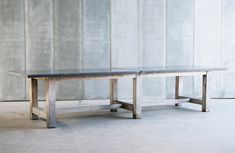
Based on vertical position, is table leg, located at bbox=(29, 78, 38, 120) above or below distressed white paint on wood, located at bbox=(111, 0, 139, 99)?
below

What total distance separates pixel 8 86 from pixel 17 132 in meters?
3.08

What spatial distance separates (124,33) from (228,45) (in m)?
2.32

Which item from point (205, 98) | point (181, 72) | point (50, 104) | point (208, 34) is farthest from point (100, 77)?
point (208, 34)

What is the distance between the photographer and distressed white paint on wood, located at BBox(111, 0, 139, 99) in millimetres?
7785

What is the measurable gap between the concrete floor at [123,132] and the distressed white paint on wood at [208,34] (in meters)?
1.86

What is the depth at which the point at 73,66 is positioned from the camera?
7.69 meters

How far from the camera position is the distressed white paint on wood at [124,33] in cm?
779

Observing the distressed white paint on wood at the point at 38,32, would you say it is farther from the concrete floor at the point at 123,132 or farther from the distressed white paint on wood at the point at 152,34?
the distressed white paint on wood at the point at 152,34

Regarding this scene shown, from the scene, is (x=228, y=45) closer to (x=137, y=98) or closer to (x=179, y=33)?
(x=179, y=33)

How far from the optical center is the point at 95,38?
7746mm

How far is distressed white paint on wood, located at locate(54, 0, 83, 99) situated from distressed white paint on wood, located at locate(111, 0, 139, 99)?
73 centimetres

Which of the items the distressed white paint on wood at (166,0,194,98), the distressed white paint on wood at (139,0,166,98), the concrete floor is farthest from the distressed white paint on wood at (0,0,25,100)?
the distressed white paint on wood at (166,0,194,98)

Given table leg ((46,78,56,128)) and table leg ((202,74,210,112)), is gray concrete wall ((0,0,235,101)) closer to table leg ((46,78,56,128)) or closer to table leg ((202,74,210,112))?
table leg ((202,74,210,112))

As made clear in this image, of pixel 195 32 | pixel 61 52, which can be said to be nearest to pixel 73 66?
pixel 61 52
